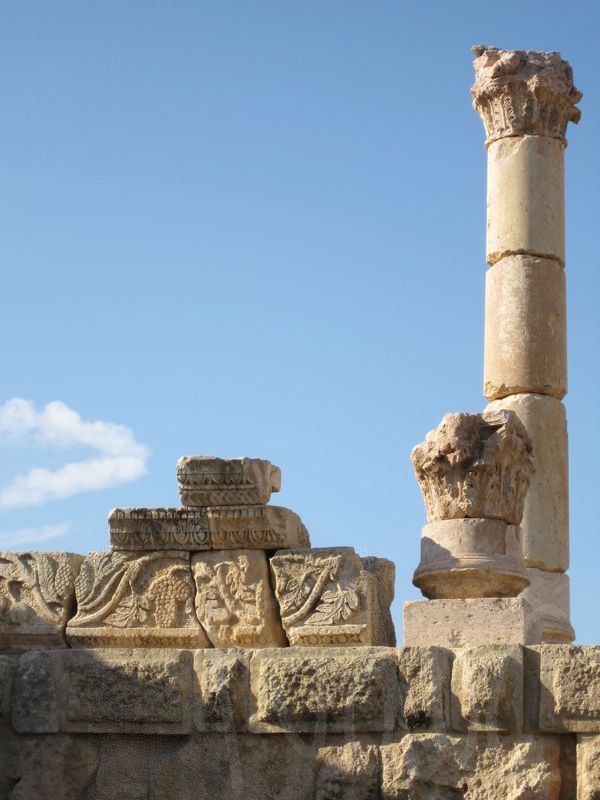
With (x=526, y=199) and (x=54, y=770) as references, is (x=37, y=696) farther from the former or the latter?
(x=526, y=199)

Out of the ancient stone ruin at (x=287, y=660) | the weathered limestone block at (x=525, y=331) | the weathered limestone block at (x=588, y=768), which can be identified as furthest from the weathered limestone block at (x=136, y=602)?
the weathered limestone block at (x=525, y=331)

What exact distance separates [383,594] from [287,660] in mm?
766

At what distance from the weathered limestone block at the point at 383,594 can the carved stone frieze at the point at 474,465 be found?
456mm

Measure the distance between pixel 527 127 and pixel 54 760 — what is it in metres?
10.0

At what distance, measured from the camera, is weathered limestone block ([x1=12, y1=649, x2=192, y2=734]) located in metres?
9.71

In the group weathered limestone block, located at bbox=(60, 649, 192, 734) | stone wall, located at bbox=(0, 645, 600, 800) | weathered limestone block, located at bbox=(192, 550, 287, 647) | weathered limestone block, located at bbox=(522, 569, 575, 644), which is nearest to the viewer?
stone wall, located at bbox=(0, 645, 600, 800)

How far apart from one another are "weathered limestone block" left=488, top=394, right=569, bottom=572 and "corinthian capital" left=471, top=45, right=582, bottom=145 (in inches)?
118

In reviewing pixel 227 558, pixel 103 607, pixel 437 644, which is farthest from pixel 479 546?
pixel 103 607

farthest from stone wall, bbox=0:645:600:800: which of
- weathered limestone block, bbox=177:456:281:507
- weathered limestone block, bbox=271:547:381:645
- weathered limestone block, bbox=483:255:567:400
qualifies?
weathered limestone block, bbox=483:255:567:400

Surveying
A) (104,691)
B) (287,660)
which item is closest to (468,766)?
(287,660)

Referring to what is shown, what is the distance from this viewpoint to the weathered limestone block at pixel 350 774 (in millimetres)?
9312

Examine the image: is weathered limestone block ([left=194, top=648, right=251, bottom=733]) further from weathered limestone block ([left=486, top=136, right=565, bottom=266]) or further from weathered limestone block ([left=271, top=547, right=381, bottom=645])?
weathered limestone block ([left=486, top=136, right=565, bottom=266])

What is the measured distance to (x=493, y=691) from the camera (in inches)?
358

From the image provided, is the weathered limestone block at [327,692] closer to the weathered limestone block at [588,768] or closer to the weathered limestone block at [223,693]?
the weathered limestone block at [223,693]
